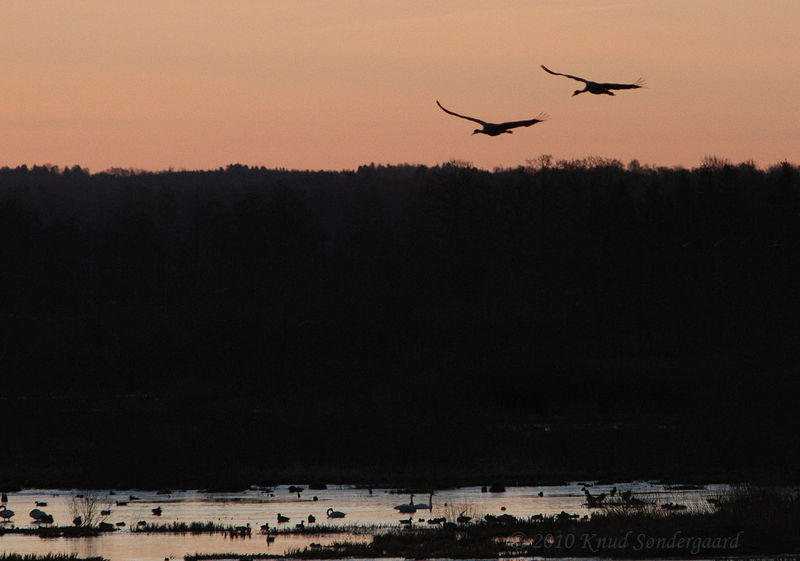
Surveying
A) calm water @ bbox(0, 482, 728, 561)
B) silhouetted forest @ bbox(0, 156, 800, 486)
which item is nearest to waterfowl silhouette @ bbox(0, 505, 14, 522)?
calm water @ bbox(0, 482, 728, 561)

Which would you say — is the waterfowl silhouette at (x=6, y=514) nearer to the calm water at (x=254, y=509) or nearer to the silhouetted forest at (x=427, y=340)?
A: the calm water at (x=254, y=509)

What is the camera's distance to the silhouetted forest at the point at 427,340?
5028 cm

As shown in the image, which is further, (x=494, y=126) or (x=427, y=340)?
(x=427, y=340)

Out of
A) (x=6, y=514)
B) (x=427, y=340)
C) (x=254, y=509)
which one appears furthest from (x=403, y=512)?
(x=427, y=340)

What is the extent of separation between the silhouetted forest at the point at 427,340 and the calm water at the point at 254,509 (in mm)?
3453

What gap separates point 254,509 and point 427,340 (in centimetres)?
5547

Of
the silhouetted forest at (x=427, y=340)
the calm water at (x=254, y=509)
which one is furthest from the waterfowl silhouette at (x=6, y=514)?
the silhouetted forest at (x=427, y=340)

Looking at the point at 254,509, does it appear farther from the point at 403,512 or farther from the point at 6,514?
the point at 6,514

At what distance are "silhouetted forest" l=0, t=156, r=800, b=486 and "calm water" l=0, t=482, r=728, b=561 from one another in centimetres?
345

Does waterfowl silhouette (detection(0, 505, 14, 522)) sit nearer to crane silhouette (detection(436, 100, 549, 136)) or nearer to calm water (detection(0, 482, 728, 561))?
calm water (detection(0, 482, 728, 561))

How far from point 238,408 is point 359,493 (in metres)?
25.3

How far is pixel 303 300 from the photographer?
4505 inches

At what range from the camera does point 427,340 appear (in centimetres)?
9331

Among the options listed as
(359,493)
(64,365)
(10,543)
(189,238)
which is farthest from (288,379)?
(189,238)
